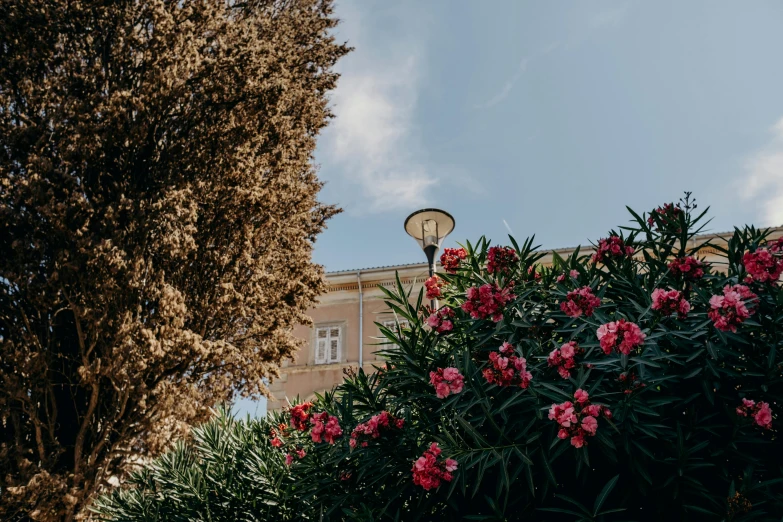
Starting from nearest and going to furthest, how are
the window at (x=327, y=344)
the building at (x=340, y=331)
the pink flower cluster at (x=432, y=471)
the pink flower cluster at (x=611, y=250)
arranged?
the pink flower cluster at (x=432, y=471), the pink flower cluster at (x=611, y=250), the building at (x=340, y=331), the window at (x=327, y=344)

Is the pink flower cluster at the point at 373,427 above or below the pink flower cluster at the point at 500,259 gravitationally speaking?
below

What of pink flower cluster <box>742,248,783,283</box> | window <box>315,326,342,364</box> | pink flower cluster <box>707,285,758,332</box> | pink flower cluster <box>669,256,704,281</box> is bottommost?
pink flower cluster <box>707,285,758,332</box>

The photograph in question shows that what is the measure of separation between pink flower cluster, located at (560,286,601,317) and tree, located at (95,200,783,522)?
0.06 feet

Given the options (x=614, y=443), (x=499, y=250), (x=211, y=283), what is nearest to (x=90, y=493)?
(x=211, y=283)

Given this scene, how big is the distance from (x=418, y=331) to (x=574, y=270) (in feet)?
4.29

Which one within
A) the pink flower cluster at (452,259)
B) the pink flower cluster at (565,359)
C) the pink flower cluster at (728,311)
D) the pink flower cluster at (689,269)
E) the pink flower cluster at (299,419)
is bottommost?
the pink flower cluster at (299,419)

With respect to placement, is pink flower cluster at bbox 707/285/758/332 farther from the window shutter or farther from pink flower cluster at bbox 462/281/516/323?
the window shutter

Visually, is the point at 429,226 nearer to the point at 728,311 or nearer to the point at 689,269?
the point at 689,269

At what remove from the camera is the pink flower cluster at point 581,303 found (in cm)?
393

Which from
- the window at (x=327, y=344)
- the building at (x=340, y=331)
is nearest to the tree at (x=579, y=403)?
the building at (x=340, y=331)

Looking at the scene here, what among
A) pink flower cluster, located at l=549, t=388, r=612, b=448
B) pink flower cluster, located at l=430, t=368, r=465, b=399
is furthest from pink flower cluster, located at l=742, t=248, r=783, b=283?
pink flower cluster, located at l=430, t=368, r=465, b=399

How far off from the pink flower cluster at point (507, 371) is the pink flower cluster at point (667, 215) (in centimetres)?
182

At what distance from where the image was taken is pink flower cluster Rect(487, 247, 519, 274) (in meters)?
4.70

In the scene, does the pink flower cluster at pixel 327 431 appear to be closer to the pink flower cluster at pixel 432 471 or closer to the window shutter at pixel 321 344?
the pink flower cluster at pixel 432 471
